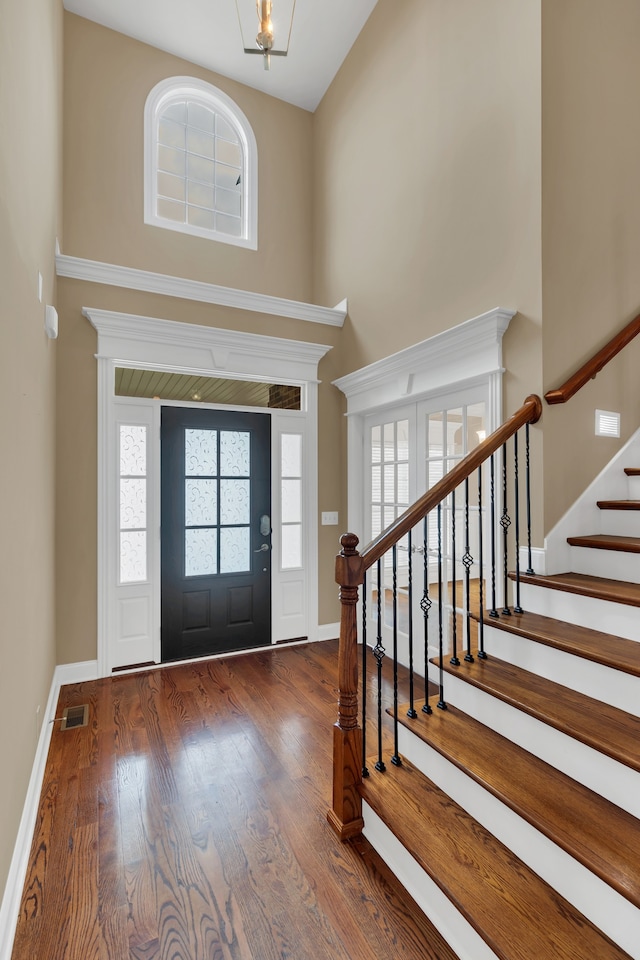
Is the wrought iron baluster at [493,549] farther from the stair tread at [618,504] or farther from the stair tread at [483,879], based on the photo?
the stair tread at [483,879]

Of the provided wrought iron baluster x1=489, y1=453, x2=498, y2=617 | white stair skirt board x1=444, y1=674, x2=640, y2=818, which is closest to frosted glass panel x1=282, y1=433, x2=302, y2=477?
wrought iron baluster x1=489, y1=453, x2=498, y2=617

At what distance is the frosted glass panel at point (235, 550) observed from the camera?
399 cm

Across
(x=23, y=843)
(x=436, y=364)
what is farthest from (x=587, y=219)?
(x=23, y=843)

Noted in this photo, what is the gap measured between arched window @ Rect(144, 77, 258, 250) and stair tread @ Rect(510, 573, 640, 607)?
3882mm

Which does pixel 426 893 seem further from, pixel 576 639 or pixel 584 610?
pixel 584 610

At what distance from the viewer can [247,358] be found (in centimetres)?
405

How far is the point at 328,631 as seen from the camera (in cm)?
439

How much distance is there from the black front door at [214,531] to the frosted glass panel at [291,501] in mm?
151

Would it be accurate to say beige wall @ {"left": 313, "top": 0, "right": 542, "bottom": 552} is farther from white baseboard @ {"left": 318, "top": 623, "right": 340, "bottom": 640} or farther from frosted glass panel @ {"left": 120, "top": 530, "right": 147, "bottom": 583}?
frosted glass panel @ {"left": 120, "top": 530, "right": 147, "bottom": 583}

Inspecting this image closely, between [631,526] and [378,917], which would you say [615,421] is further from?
[378,917]

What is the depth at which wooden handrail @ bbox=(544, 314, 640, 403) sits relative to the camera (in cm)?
243

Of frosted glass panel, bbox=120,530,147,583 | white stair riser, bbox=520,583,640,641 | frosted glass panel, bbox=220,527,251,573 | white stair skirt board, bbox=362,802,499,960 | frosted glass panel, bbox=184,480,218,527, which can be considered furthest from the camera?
frosted glass panel, bbox=220,527,251,573

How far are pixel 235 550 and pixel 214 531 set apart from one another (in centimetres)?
25

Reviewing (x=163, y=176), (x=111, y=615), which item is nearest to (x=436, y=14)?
(x=163, y=176)
